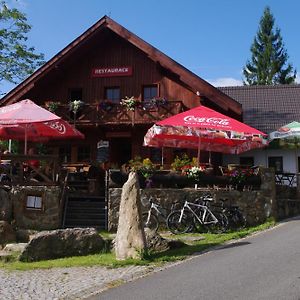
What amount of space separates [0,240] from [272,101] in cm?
1750

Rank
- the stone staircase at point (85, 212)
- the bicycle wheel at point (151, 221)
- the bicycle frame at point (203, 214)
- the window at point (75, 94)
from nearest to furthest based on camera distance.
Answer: the bicycle frame at point (203, 214)
the bicycle wheel at point (151, 221)
the stone staircase at point (85, 212)
the window at point (75, 94)

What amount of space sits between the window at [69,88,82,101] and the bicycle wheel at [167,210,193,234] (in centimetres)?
1062

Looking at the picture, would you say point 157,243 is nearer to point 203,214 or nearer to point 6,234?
point 203,214

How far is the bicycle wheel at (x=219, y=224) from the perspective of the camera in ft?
45.6

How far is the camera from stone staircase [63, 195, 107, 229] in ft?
49.1

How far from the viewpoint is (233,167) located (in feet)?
51.5

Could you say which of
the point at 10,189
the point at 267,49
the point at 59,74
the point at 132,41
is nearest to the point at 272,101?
the point at 132,41

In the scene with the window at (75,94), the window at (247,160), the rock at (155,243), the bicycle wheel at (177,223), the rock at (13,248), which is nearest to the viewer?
the rock at (155,243)

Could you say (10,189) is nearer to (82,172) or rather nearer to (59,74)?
(82,172)

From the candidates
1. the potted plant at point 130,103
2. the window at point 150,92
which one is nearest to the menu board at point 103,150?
the potted plant at point 130,103

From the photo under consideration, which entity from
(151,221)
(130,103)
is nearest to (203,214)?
(151,221)

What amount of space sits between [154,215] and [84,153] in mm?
9015

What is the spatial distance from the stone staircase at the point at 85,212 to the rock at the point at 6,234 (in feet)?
6.19

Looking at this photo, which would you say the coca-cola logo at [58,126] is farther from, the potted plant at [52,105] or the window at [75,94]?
the window at [75,94]
